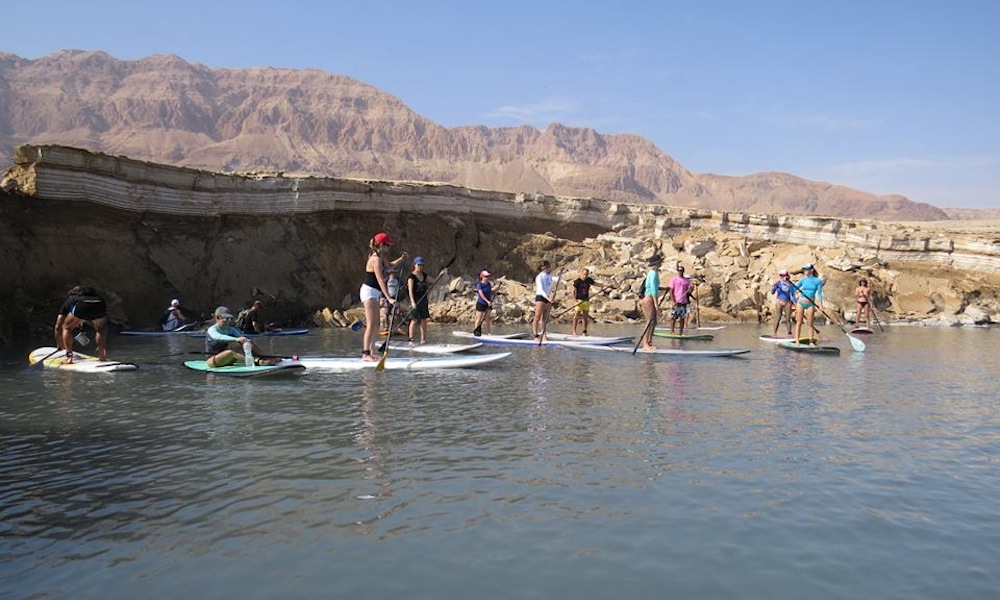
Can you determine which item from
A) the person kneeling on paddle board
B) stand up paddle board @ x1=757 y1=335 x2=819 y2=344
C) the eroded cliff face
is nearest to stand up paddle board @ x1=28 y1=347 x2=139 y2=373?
the person kneeling on paddle board

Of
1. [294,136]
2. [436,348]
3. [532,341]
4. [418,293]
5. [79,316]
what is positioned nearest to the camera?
[79,316]

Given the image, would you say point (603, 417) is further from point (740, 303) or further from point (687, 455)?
point (740, 303)

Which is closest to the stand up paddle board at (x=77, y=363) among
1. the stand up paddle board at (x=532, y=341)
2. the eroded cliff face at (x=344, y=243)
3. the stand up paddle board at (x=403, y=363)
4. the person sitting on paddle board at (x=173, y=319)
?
the stand up paddle board at (x=403, y=363)

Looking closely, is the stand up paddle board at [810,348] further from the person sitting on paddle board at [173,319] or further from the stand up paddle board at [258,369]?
the person sitting on paddle board at [173,319]

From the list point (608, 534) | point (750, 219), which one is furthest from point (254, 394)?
point (750, 219)

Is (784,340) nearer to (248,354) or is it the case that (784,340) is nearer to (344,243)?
(248,354)

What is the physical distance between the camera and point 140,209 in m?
25.2

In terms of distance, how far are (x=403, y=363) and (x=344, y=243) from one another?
1786 cm

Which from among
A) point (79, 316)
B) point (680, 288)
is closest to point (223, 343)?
point (79, 316)

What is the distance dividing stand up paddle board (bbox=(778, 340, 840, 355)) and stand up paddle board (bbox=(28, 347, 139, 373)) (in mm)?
13545

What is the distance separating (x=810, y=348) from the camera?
1664cm

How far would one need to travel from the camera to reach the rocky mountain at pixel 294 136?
12812 centimetres

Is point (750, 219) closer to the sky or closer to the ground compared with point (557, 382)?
closer to the sky

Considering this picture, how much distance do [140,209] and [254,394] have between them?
17.2 metres
